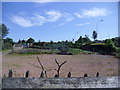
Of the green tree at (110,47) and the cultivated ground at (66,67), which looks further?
the green tree at (110,47)

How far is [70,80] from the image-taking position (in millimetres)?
2303

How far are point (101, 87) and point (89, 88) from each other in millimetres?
158

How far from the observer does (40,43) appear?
209 feet

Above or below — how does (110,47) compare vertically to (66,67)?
above

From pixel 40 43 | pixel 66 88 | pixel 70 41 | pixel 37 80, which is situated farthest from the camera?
pixel 70 41

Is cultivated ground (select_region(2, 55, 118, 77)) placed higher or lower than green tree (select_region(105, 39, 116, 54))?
lower

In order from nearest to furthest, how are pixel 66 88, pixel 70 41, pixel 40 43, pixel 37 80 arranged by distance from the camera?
1. pixel 66 88
2. pixel 37 80
3. pixel 40 43
4. pixel 70 41

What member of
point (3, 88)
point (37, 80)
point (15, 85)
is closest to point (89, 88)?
point (37, 80)

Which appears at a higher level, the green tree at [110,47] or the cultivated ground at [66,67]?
the green tree at [110,47]

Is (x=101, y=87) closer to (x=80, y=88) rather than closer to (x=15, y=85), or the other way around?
(x=80, y=88)

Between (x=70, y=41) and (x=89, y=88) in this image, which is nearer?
(x=89, y=88)

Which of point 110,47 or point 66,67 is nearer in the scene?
point 66,67

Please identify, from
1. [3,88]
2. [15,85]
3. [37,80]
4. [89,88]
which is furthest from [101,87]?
[3,88]

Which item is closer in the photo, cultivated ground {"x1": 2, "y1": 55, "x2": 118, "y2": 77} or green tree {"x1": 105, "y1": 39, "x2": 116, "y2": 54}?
cultivated ground {"x1": 2, "y1": 55, "x2": 118, "y2": 77}
